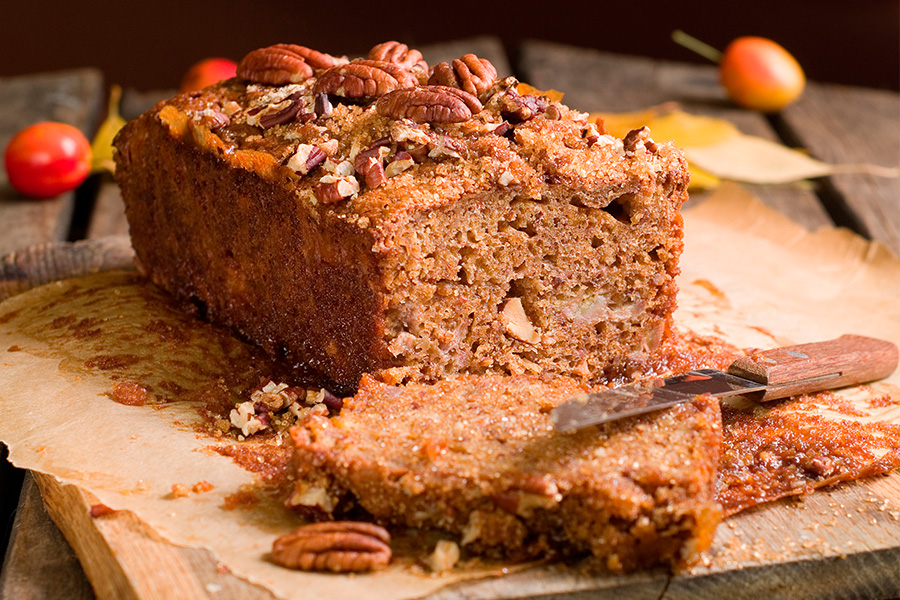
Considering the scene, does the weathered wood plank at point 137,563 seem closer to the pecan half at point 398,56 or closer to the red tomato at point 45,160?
the pecan half at point 398,56

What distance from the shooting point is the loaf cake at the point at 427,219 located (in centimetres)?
342

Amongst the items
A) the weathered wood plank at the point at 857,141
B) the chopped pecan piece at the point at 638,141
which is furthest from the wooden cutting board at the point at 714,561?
the weathered wood plank at the point at 857,141

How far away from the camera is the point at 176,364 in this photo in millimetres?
3893

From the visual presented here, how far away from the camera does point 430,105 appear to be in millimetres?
3588

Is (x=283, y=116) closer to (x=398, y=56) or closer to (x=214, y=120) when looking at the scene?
(x=214, y=120)

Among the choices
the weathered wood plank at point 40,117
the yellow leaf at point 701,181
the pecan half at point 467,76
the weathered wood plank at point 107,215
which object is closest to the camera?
the pecan half at point 467,76

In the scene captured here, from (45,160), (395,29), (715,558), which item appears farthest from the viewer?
(395,29)

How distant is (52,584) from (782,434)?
7.26 feet

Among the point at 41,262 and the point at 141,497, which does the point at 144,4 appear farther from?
the point at 141,497

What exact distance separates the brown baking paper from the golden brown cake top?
755 mm

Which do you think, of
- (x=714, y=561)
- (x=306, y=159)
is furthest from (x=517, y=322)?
(x=714, y=561)

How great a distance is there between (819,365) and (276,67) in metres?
2.26

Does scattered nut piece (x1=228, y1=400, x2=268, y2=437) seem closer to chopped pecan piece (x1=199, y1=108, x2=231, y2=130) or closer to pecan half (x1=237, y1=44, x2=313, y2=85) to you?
chopped pecan piece (x1=199, y1=108, x2=231, y2=130)

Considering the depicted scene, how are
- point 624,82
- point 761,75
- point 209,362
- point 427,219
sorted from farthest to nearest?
→ point 624,82, point 761,75, point 209,362, point 427,219
